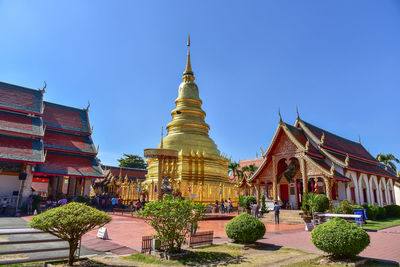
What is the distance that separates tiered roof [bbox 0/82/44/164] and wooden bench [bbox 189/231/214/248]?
16.3 m

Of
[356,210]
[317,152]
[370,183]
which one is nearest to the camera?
[356,210]

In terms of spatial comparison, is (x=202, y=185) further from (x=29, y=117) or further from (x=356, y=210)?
(x=29, y=117)

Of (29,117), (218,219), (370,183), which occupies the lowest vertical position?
(218,219)

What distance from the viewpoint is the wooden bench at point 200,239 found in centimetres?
850

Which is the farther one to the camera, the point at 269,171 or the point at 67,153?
the point at 67,153

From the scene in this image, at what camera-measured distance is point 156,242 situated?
24.7 ft

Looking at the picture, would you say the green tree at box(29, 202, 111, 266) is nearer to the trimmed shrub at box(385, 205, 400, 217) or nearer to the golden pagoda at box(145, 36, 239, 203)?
the golden pagoda at box(145, 36, 239, 203)

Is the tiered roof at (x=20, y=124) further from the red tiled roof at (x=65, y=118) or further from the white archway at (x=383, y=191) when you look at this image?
the white archway at (x=383, y=191)

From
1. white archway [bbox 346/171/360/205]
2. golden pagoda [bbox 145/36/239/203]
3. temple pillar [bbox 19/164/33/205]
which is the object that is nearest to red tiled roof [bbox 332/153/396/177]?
white archway [bbox 346/171/360/205]

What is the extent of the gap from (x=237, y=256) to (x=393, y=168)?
40.7m

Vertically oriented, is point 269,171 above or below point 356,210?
above

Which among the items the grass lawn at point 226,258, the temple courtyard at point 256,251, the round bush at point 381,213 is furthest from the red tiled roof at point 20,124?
the round bush at point 381,213

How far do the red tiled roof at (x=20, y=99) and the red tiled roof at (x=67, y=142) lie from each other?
8.59 feet

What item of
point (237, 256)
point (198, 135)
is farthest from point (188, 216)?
point (198, 135)
